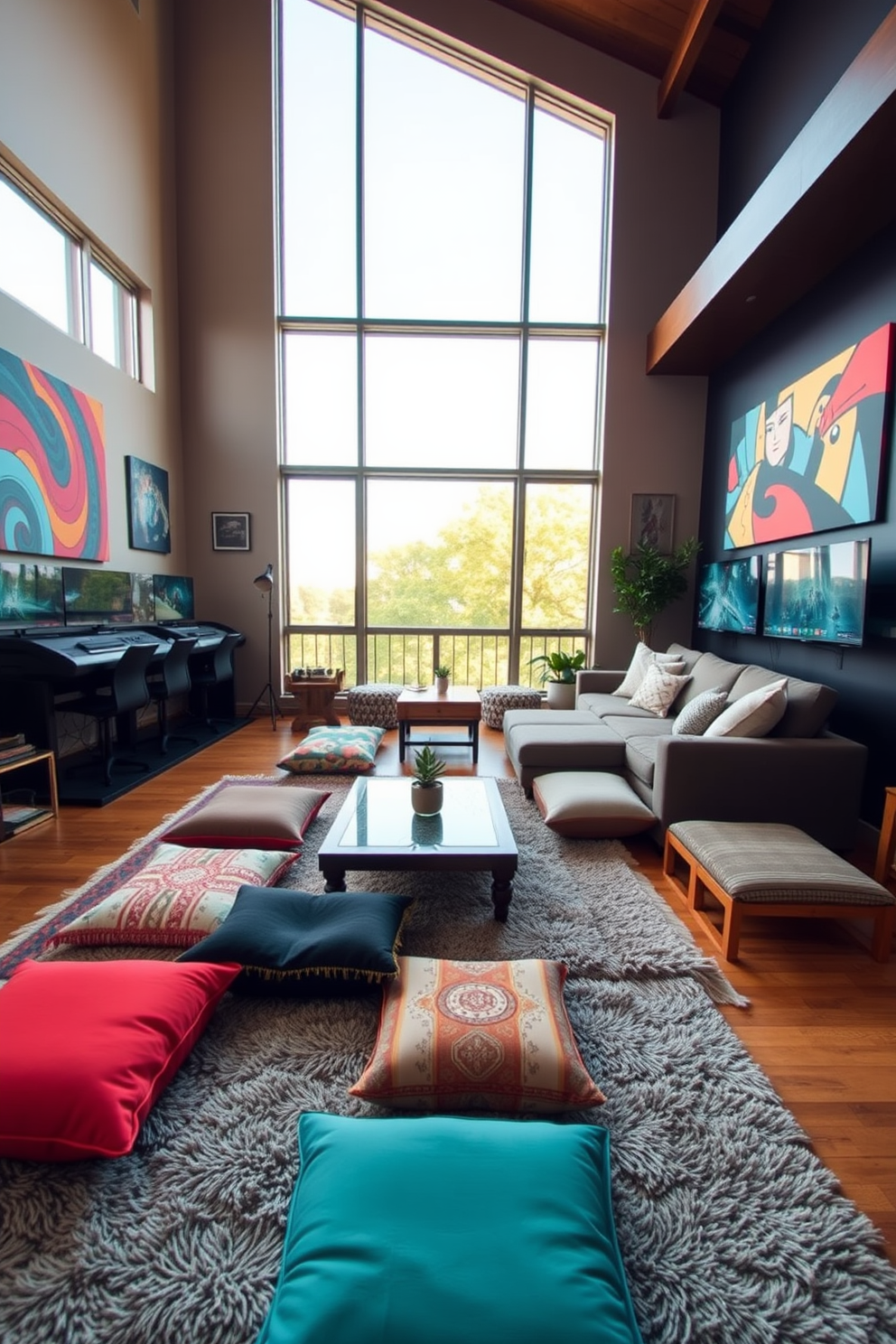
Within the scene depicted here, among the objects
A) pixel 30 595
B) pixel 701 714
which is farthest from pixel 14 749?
pixel 701 714

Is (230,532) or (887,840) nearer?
(887,840)

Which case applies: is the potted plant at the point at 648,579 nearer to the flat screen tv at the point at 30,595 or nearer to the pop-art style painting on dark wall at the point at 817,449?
the pop-art style painting on dark wall at the point at 817,449

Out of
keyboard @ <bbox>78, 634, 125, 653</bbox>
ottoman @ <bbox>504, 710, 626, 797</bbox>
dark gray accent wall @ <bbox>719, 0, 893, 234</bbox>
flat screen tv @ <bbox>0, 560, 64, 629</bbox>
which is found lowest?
ottoman @ <bbox>504, 710, 626, 797</bbox>

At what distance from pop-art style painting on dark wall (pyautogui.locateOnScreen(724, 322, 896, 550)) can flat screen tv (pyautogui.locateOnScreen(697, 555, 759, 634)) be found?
22 cm

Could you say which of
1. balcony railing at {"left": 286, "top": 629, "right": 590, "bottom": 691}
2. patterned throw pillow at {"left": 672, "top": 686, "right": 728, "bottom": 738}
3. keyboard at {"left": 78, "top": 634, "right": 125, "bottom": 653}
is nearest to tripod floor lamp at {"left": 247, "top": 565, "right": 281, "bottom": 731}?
balcony railing at {"left": 286, "top": 629, "right": 590, "bottom": 691}

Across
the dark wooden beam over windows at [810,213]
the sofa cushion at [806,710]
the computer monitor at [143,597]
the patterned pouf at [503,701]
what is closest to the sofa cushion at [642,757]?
the sofa cushion at [806,710]

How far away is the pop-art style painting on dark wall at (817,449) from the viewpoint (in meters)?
2.93

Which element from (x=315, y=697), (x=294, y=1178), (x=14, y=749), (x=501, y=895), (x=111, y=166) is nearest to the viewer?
(x=294, y=1178)

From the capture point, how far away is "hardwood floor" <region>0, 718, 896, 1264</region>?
132 cm

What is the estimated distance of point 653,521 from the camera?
5660mm

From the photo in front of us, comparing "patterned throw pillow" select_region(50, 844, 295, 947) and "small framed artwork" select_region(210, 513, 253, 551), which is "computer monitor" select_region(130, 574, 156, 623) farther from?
"patterned throw pillow" select_region(50, 844, 295, 947)

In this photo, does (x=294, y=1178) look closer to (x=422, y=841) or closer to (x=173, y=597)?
(x=422, y=841)

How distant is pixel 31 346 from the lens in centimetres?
356

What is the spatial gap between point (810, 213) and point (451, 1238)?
4264mm
